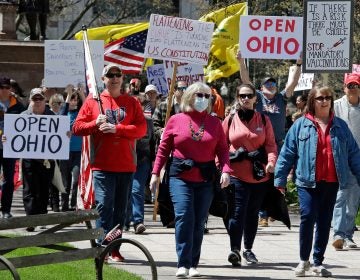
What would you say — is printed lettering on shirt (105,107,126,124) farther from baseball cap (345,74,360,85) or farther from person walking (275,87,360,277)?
baseball cap (345,74,360,85)

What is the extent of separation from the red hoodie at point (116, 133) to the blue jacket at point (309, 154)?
138cm

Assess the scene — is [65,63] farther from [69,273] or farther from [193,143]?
[69,273]

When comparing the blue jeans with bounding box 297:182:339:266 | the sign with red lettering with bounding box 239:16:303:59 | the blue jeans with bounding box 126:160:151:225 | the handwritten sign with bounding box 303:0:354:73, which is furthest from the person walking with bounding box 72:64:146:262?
the sign with red lettering with bounding box 239:16:303:59

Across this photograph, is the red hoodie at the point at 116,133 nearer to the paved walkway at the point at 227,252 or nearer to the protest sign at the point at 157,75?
the paved walkway at the point at 227,252

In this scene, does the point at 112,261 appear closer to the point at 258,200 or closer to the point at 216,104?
the point at 258,200

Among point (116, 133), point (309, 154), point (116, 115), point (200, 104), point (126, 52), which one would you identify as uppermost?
point (126, 52)

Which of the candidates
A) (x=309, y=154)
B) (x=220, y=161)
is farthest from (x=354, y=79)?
(x=220, y=161)

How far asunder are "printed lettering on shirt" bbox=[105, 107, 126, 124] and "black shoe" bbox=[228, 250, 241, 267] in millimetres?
1632

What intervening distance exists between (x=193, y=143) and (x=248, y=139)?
1.12 m

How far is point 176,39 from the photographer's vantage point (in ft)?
53.2

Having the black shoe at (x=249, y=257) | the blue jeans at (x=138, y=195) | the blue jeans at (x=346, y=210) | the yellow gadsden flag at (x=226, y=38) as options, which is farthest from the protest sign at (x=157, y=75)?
the black shoe at (x=249, y=257)

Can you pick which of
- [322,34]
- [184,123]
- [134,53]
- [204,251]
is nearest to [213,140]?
[184,123]

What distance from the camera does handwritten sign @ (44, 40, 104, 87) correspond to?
17.3 metres

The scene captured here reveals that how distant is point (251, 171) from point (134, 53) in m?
10.7
